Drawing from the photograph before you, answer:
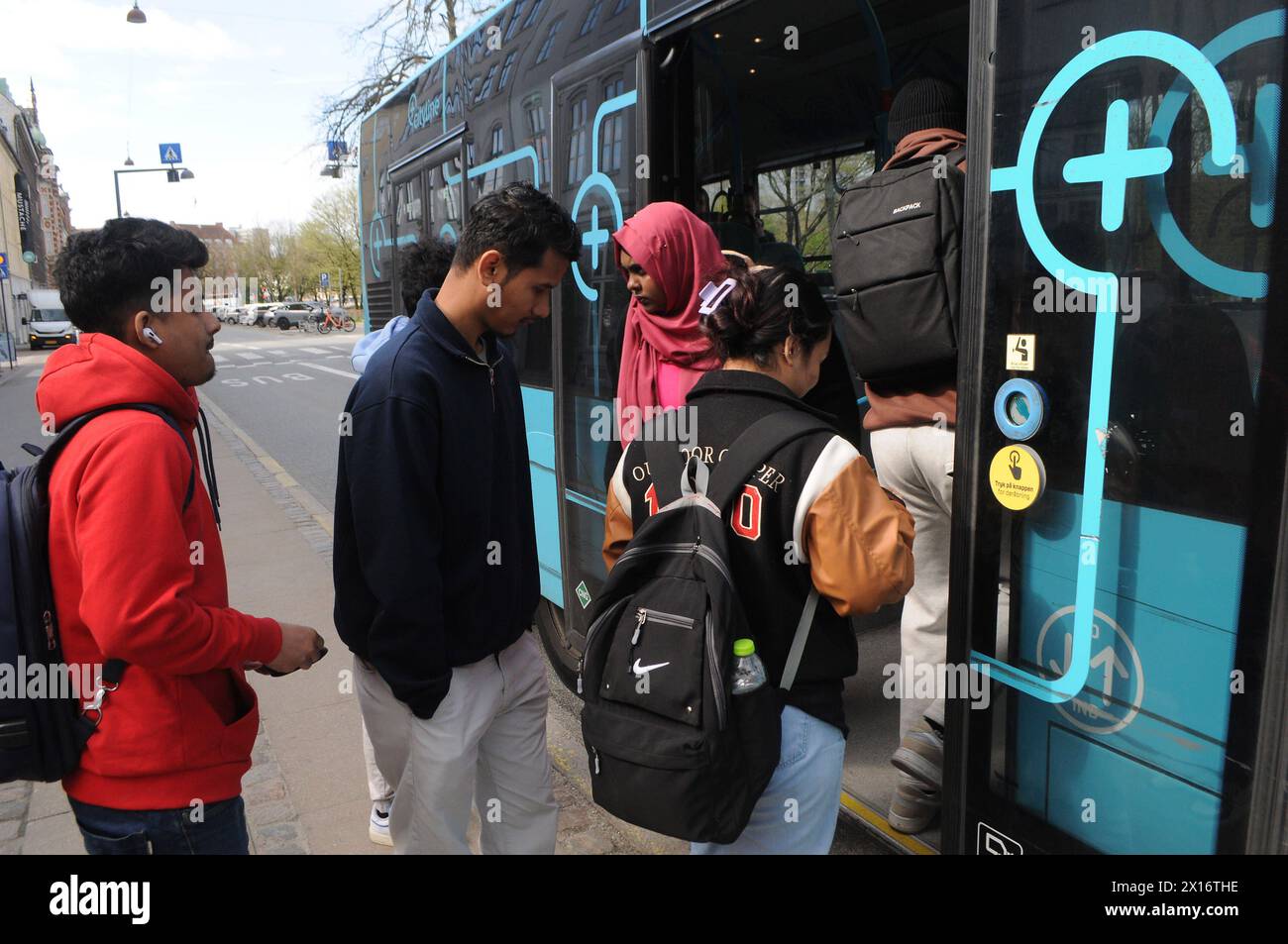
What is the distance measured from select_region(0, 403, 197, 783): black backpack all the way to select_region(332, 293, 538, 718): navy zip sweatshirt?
1.54ft

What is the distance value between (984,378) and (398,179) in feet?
17.1

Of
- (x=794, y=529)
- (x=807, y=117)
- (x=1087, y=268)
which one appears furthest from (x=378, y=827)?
(x=807, y=117)

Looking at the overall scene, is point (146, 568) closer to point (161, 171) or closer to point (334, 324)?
point (161, 171)

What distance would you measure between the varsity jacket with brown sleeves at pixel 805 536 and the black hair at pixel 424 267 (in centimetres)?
216

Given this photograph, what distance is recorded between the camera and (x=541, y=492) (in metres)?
4.39

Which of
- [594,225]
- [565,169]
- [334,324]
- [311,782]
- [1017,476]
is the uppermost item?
[565,169]

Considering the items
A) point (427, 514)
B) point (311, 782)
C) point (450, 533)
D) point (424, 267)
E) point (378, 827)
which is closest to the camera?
point (427, 514)

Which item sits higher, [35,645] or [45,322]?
[45,322]

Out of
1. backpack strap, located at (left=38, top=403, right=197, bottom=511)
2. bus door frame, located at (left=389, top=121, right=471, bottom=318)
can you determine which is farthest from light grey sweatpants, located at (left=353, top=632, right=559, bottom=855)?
bus door frame, located at (left=389, top=121, right=471, bottom=318)

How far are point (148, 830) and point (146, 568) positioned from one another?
52cm

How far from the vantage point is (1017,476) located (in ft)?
6.38

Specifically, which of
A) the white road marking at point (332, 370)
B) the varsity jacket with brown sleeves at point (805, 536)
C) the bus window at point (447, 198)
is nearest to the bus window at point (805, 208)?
the bus window at point (447, 198)

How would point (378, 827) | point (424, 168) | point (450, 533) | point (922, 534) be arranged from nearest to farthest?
point (450, 533) → point (922, 534) → point (378, 827) → point (424, 168)
